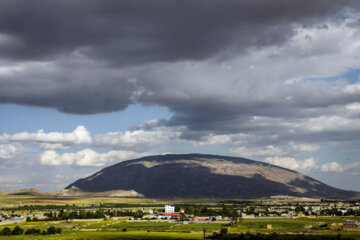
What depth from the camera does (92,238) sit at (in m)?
154

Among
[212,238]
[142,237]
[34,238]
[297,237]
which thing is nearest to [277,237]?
[297,237]

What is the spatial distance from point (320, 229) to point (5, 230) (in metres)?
128

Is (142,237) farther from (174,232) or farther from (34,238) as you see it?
(34,238)

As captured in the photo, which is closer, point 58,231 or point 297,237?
point 297,237

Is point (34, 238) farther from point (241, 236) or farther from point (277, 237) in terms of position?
point (277, 237)

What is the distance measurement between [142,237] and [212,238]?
969 inches

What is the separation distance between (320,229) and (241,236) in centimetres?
4981

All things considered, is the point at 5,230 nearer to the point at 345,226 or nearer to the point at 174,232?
the point at 174,232

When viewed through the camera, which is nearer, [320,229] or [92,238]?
[92,238]

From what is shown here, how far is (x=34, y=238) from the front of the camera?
16162 centimetres

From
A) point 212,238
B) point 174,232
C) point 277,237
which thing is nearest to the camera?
point 277,237

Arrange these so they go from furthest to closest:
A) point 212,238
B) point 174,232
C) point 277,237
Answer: point 174,232 < point 212,238 < point 277,237

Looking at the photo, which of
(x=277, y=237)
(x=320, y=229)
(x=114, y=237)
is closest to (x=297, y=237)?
(x=277, y=237)

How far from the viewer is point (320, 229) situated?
185 meters
